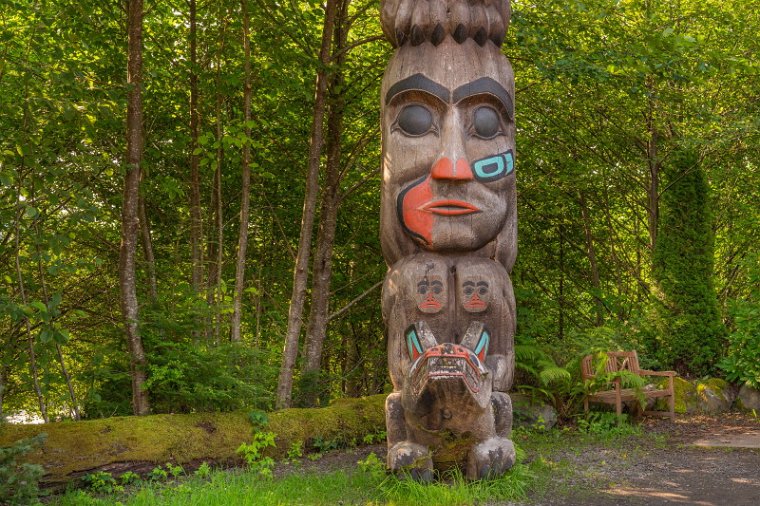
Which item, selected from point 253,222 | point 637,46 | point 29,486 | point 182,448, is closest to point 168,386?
point 182,448

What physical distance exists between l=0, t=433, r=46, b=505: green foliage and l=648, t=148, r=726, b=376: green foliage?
8.40 m

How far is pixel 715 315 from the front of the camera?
9781mm

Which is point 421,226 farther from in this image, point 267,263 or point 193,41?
point 267,263

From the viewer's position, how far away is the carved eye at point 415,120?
5.34 m

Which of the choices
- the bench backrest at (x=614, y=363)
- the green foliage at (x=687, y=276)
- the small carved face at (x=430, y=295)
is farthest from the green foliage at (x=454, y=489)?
the green foliage at (x=687, y=276)

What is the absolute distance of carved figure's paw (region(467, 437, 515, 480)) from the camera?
4.76 metres

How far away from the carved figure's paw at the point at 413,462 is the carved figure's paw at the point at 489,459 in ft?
0.96

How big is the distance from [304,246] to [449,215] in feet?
8.10

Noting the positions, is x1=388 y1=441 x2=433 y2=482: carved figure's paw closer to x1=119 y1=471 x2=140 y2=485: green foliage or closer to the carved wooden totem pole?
the carved wooden totem pole

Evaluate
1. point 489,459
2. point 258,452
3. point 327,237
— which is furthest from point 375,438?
point 489,459

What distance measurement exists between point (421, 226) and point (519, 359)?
3.22 m

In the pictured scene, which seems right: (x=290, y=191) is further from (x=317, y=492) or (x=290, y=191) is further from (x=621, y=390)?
(x=317, y=492)

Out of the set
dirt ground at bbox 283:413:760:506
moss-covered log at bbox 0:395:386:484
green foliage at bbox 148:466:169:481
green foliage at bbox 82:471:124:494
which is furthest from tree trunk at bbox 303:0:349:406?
green foliage at bbox 82:471:124:494

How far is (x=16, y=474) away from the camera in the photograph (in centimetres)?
395
